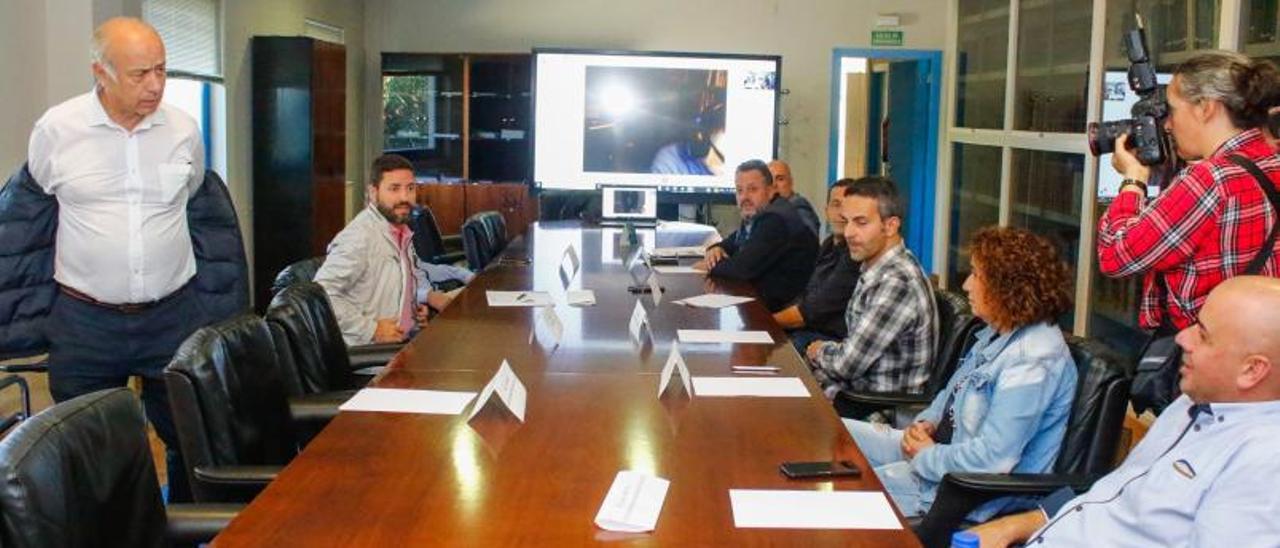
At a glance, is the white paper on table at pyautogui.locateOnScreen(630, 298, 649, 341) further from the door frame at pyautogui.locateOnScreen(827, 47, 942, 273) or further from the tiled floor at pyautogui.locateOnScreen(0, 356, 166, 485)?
the door frame at pyautogui.locateOnScreen(827, 47, 942, 273)

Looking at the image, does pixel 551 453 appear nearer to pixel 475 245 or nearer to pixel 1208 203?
pixel 1208 203

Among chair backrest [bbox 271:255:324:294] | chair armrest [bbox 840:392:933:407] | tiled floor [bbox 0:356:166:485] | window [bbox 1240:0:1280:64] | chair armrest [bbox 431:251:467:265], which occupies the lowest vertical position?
tiled floor [bbox 0:356:166:485]

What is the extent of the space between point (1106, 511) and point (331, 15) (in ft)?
27.8

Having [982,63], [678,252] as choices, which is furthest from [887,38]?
[678,252]

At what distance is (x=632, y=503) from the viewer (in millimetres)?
2033

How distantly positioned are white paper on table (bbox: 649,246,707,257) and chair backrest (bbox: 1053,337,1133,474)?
330 cm

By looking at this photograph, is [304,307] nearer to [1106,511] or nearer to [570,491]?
[570,491]

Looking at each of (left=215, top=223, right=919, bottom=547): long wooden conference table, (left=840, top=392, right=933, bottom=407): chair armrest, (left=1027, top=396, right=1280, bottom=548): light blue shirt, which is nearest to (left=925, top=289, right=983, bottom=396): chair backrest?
(left=840, top=392, right=933, bottom=407): chair armrest

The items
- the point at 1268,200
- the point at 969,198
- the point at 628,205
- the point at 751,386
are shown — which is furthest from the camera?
the point at 969,198

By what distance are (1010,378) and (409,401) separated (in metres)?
1.23

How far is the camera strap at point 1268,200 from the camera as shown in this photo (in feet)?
9.29

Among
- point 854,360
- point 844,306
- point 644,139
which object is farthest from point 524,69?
point 854,360

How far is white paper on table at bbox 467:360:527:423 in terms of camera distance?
2584mm

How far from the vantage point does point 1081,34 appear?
6.87 metres
